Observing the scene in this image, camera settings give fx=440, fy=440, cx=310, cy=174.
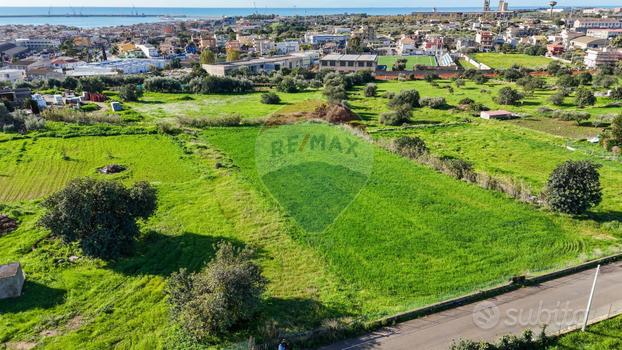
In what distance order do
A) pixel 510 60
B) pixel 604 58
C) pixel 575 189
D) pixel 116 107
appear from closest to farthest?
1. pixel 575 189
2. pixel 116 107
3. pixel 604 58
4. pixel 510 60

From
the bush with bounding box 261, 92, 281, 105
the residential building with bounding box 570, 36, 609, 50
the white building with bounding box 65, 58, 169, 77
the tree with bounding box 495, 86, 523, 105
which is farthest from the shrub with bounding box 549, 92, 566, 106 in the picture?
the white building with bounding box 65, 58, 169, 77

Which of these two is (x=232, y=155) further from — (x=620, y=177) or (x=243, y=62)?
(x=243, y=62)

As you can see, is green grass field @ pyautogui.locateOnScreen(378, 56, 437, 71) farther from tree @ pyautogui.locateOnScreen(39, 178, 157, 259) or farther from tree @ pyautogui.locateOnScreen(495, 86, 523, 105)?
tree @ pyautogui.locateOnScreen(39, 178, 157, 259)

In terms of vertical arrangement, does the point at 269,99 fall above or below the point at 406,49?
below

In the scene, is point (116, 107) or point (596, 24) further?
point (596, 24)

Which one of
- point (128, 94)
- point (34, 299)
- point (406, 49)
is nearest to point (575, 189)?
point (34, 299)

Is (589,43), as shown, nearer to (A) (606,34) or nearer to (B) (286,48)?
(A) (606,34)
